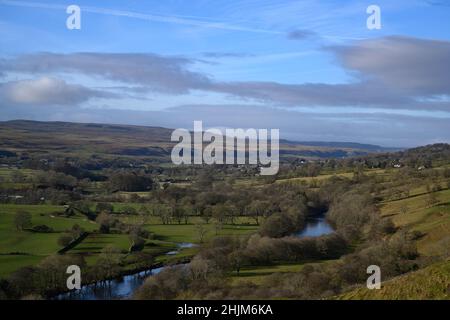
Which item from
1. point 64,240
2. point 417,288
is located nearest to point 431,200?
point 64,240

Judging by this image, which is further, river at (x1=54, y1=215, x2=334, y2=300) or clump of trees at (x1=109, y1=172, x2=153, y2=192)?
clump of trees at (x1=109, y1=172, x2=153, y2=192)

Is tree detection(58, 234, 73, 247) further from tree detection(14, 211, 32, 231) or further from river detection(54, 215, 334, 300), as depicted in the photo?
river detection(54, 215, 334, 300)

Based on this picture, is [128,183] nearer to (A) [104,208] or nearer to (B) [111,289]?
(A) [104,208]

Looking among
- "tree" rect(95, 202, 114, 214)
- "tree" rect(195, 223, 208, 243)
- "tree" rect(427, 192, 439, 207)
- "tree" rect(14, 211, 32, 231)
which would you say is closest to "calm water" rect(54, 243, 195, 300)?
"tree" rect(195, 223, 208, 243)

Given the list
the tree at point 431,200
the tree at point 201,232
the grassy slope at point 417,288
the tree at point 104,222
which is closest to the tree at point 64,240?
the tree at point 104,222

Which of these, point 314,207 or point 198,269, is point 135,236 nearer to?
A: point 198,269

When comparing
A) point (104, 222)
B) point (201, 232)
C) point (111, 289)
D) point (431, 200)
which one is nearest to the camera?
point (111, 289)
